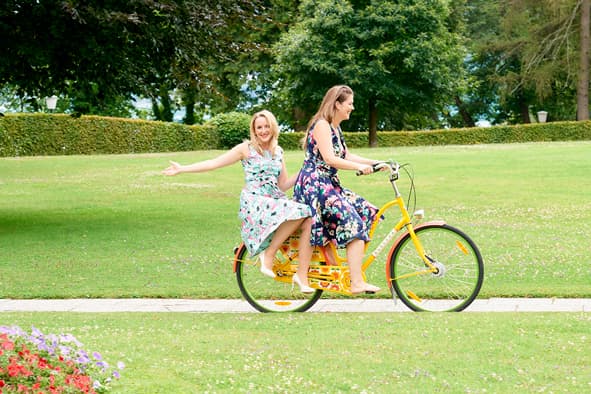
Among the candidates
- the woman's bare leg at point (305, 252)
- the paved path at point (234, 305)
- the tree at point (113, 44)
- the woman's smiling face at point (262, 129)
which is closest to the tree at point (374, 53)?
the tree at point (113, 44)

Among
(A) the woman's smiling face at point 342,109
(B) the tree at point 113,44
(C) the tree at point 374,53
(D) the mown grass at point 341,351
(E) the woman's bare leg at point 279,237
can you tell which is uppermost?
(C) the tree at point 374,53

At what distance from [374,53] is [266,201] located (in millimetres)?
38964

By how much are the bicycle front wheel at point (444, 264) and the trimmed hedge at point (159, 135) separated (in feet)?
102

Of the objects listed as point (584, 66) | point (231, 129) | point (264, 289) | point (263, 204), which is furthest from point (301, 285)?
point (584, 66)

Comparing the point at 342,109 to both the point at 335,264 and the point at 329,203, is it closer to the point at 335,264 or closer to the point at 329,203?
the point at 329,203

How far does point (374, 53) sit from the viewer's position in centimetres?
4588

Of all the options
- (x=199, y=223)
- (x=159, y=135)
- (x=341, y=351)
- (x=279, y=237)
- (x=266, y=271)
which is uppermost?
(x=159, y=135)

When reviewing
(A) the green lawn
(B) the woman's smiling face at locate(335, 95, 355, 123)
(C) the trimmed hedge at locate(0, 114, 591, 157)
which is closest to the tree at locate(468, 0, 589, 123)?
(C) the trimmed hedge at locate(0, 114, 591, 157)

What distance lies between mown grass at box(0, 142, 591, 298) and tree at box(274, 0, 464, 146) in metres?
16.6

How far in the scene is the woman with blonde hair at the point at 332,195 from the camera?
7656 mm

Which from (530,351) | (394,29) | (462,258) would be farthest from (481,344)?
(394,29)

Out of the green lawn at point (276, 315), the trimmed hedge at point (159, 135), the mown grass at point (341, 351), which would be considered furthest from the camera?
the trimmed hedge at point (159, 135)

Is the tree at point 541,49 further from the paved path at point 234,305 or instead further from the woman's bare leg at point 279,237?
the woman's bare leg at point 279,237

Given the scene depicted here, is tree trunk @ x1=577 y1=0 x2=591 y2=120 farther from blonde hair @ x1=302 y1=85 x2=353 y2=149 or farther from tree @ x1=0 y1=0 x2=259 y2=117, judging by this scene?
blonde hair @ x1=302 y1=85 x2=353 y2=149
